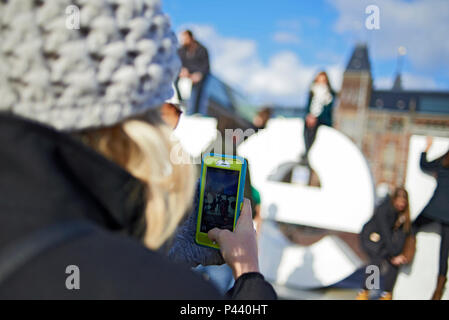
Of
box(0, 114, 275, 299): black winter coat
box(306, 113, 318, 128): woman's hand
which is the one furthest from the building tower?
box(0, 114, 275, 299): black winter coat

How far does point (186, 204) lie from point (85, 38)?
0.38 metres

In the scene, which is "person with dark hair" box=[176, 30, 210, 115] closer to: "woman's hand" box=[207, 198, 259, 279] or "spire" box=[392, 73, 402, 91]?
"woman's hand" box=[207, 198, 259, 279]

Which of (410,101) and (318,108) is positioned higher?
(410,101)

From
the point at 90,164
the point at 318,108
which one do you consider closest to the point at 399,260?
the point at 318,108

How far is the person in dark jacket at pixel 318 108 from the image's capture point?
5332mm

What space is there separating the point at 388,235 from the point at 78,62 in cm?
463

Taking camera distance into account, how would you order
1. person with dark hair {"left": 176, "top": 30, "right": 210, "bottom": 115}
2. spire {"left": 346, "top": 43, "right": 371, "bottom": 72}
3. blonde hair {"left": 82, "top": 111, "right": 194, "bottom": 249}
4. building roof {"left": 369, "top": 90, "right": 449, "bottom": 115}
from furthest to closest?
building roof {"left": 369, "top": 90, "right": 449, "bottom": 115} < spire {"left": 346, "top": 43, "right": 371, "bottom": 72} < person with dark hair {"left": 176, "top": 30, "right": 210, "bottom": 115} < blonde hair {"left": 82, "top": 111, "right": 194, "bottom": 249}

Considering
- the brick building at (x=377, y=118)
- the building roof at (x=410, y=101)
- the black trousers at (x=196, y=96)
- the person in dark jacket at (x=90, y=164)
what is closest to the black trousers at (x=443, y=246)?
the black trousers at (x=196, y=96)

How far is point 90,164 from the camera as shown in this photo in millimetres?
604

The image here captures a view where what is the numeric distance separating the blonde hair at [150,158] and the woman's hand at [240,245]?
25 cm

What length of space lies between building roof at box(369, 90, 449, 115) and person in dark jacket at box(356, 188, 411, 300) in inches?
1752

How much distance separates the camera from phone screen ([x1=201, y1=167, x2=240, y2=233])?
1.19 meters

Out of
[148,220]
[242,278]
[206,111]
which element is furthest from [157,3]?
[206,111]

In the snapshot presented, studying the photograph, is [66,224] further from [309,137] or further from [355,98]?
[355,98]
